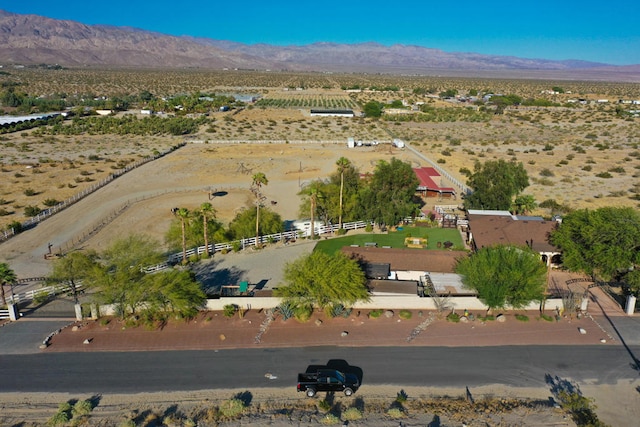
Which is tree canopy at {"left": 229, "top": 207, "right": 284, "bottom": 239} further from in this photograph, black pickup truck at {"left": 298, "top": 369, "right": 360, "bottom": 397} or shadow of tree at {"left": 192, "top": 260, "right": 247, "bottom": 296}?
black pickup truck at {"left": 298, "top": 369, "right": 360, "bottom": 397}

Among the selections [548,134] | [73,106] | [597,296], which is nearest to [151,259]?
[597,296]

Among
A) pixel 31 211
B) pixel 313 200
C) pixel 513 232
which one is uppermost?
pixel 313 200

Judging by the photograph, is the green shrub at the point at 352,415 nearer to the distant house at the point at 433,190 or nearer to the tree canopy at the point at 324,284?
the tree canopy at the point at 324,284

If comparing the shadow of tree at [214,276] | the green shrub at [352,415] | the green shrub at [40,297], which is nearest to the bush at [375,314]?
the green shrub at [352,415]

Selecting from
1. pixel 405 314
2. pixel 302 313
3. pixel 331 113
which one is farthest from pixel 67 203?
pixel 331 113

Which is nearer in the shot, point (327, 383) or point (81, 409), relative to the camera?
point (81, 409)

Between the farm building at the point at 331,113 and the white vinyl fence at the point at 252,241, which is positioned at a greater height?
the farm building at the point at 331,113

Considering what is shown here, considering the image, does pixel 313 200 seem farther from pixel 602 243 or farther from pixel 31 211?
pixel 31 211

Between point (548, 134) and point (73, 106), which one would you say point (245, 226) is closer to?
point (548, 134)
